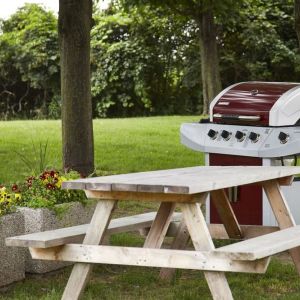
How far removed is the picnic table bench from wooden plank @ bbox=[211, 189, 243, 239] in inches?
25.6

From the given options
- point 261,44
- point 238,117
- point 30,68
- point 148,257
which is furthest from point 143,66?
point 148,257

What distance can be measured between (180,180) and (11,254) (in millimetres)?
1435

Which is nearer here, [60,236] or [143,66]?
[60,236]

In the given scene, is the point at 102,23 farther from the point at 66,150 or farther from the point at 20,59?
the point at 66,150

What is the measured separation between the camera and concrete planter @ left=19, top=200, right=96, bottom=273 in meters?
5.71

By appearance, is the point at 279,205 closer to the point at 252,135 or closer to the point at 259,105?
the point at 252,135

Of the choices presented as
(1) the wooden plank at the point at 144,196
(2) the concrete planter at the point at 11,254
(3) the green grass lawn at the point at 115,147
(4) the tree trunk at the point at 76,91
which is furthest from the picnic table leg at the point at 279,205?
(3) the green grass lawn at the point at 115,147

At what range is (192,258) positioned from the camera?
4383 millimetres

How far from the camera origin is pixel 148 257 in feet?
14.6

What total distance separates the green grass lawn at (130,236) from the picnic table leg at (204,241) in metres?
0.80

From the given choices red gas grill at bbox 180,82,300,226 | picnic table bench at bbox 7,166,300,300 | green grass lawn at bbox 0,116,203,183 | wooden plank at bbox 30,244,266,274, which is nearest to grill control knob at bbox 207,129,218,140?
red gas grill at bbox 180,82,300,226

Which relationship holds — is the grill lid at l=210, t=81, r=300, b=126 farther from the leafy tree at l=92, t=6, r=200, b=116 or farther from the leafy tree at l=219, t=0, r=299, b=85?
the leafy tree at l=92, t=6, r=200, b=116

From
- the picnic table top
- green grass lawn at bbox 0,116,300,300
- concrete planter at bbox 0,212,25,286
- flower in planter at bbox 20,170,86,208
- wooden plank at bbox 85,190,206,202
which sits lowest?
green grass lawn at bbox 0,116,300,300

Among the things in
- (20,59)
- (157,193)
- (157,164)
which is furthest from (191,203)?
(20,59)
